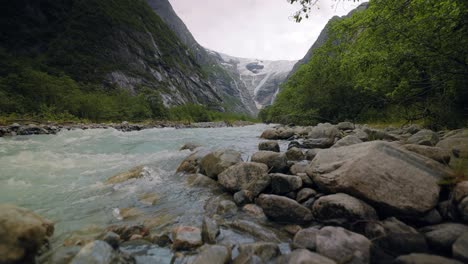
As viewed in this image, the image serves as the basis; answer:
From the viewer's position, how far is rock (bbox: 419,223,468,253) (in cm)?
261

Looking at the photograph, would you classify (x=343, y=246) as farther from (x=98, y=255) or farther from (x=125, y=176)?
(x=125, y=176)

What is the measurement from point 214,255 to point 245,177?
8.04 feet

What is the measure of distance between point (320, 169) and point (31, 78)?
152ft

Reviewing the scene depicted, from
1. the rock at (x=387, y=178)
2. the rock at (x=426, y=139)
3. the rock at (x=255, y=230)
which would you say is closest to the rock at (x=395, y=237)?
the rock at (x=387, y=178)

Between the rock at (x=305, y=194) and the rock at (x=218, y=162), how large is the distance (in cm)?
221

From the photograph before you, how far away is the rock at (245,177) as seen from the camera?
4.68 metres

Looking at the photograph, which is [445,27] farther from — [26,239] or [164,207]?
[26,239]

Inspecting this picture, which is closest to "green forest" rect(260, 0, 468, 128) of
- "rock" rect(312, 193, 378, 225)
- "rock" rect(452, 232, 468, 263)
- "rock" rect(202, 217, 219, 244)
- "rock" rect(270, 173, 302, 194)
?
"rock" rect(312, 193, 378, 225)

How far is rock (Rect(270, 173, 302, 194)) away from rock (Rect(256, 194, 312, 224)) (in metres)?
0.52

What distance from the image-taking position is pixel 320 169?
4.33 meters

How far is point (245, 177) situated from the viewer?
5.07 m

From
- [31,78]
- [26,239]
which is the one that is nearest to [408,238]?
[26,239]

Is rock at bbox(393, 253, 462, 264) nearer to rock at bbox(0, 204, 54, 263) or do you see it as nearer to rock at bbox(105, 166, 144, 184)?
rock at bbox(0, 204, 54, 263)

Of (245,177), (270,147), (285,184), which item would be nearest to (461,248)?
(285,184)
